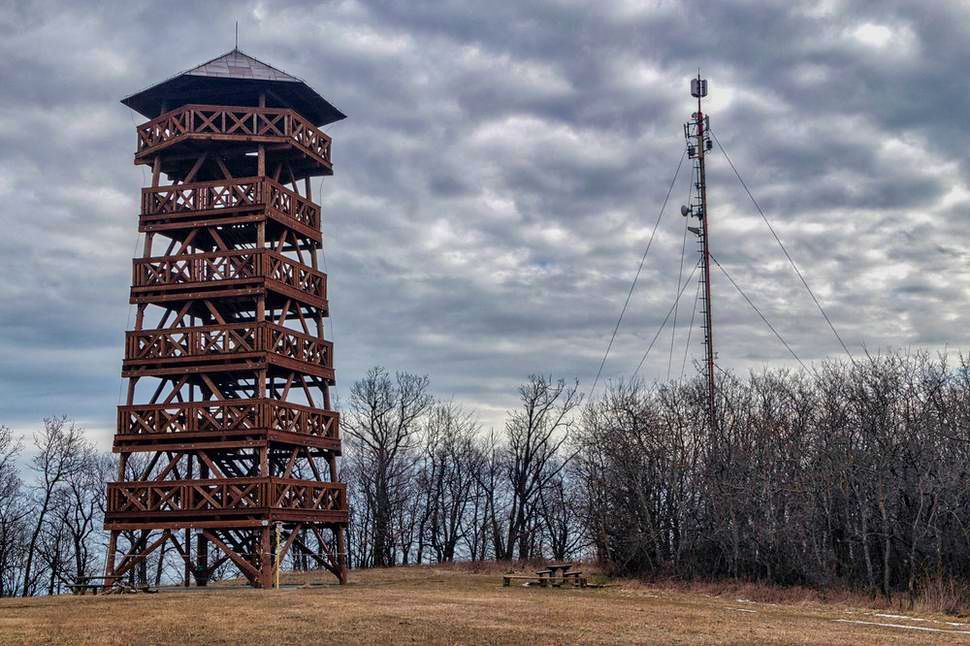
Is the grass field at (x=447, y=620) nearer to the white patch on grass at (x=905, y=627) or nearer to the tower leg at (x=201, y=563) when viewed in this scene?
the white patch on grass at (x=905, y=627)

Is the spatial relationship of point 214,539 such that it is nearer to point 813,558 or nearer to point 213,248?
point 213,248

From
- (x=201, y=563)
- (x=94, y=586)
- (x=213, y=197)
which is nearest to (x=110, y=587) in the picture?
(x=94, y=586)

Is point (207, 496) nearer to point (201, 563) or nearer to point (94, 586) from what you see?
point (94, 586)

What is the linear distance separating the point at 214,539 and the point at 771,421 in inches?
794

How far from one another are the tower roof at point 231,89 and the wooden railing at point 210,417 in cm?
1031

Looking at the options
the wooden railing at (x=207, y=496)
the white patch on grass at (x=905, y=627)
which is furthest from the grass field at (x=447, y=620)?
the wooden railing at (x=207, y=496)

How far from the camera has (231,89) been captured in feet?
113

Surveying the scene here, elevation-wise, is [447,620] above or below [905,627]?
above

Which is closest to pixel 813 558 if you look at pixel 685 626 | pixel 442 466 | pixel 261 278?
pixel 685 626

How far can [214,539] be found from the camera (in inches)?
1217

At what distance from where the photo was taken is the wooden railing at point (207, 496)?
3052 cm

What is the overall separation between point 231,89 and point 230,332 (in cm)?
852

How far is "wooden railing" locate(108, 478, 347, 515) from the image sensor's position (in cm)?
3052

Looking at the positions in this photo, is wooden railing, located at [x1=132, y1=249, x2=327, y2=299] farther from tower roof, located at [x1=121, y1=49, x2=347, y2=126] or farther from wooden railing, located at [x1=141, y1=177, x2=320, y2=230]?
tower roof, located at [x1=121, y1=49, x2=347, y2=126]
